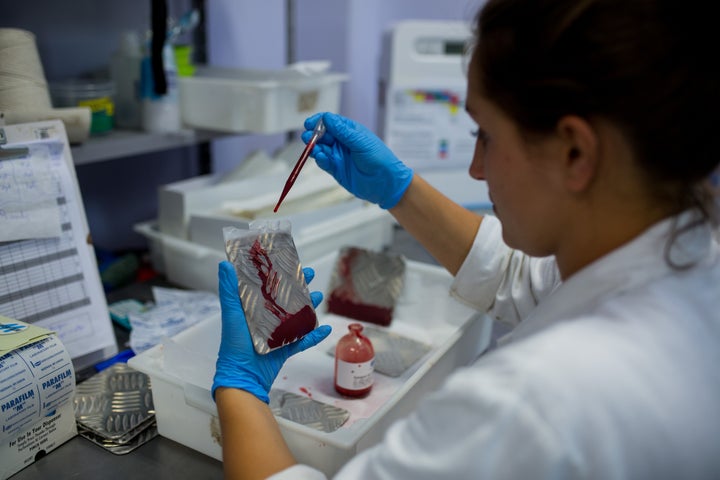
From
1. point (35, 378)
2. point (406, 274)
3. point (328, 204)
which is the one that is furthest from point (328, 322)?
point (35, 378)

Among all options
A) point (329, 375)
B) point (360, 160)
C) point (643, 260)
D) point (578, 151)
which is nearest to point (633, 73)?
point (578, 151)

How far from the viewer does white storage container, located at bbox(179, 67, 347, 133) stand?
1.56 m

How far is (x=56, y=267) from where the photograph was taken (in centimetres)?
117

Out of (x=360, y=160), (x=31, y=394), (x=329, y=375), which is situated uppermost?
(x=360, y=160)

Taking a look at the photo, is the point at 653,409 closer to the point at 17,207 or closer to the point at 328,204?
the point at 17,207

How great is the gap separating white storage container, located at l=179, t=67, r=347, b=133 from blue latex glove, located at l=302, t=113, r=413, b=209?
18.9 inches

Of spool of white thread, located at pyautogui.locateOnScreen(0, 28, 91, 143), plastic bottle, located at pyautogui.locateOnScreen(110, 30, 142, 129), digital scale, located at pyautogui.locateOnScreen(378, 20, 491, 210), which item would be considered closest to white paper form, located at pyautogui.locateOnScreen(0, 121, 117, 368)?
spool of white thread, located at pyautogui.locateOnScreen(0, 28, 91, 143)

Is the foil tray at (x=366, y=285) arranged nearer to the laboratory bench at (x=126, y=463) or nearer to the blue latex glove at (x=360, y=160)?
the blue latex glove at (x=360, y=160)

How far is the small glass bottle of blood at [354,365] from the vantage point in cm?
115

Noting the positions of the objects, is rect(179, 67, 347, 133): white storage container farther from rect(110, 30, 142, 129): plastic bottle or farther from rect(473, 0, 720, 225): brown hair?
rect(473, 0, 720, 225): brown hair

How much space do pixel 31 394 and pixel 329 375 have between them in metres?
0.57

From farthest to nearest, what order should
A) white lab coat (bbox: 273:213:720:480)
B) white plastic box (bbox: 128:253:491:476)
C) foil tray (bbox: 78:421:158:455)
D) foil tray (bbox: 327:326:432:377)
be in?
foil tray (bbox: 327:326:432:377) < foil tray (bbox: 78:421:158:455) < white plastic box (bbox: 128:253:491:476) < white lab coat (bbox: 273:213:720:480)

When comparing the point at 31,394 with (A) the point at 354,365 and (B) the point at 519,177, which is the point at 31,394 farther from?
(B) the point at 519,177

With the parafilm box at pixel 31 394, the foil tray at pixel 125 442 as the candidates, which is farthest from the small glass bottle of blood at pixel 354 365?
the parafilm box at pixel 31 394
